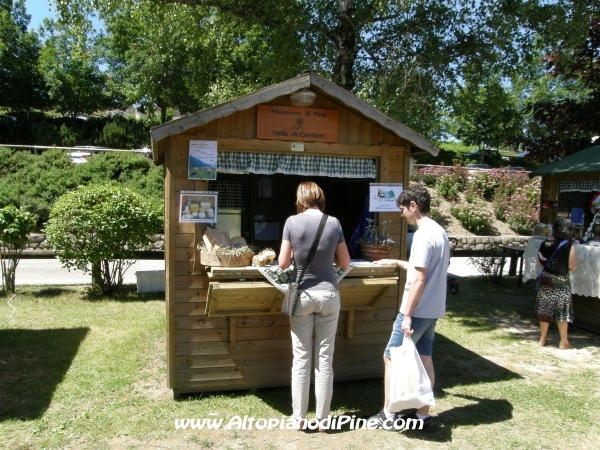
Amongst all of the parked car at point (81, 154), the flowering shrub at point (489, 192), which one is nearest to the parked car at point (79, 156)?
the parked car at point (81, 154)

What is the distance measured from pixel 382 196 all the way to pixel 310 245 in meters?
1.60

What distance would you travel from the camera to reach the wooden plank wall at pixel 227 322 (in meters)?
4.88

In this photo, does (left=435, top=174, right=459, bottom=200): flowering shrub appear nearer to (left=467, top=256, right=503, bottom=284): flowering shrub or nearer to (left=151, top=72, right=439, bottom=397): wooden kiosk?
(left=467, top=256, right=503, bottom=284): flowering shrub

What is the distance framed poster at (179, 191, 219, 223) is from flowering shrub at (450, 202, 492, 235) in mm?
15056

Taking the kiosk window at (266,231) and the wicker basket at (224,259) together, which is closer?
the wicker basket at (224,259)

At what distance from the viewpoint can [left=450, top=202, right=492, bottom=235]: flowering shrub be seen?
18219 mm

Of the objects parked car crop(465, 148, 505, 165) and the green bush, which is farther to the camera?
parked car crop(465, 148, 505, 165)

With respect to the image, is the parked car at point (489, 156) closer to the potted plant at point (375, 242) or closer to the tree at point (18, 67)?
the tree at point (18, 67)

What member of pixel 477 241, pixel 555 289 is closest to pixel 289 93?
pixel 555 289

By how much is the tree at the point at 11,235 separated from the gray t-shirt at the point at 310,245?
22.8 ft

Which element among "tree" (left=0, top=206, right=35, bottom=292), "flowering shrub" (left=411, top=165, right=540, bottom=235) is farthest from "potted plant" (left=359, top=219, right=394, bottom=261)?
"flowering shrub" (left=411, top=165, right=540, bottom=235)

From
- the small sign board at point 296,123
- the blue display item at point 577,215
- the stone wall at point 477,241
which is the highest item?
the small sign board at point 296,123

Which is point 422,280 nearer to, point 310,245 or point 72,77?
point 310,245

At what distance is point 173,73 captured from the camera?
2366cm
